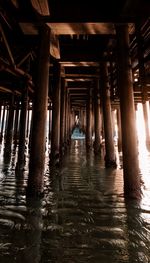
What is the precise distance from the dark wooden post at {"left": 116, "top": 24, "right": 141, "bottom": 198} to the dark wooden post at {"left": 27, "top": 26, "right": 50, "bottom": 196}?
1658 mm

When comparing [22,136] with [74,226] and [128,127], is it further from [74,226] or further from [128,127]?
[74,226]

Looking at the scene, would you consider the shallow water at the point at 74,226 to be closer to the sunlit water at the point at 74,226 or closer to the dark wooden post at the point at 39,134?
the sunlit water at the point at 74,226

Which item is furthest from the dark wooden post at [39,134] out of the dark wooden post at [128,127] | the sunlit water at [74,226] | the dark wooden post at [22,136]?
the dark wooden post at [22,136]

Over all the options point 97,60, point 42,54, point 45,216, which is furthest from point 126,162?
point 97,60

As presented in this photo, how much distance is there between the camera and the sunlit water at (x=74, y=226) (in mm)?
1866

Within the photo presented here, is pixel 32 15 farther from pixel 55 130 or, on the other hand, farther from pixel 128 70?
pixel 55 130

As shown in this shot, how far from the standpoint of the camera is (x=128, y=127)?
387cm

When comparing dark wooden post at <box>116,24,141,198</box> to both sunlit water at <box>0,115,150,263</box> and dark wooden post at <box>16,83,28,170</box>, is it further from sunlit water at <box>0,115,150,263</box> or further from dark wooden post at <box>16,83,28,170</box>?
dark wooden post at <box>16,83,28,170</box>

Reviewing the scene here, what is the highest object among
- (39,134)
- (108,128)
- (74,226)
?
(108,128)

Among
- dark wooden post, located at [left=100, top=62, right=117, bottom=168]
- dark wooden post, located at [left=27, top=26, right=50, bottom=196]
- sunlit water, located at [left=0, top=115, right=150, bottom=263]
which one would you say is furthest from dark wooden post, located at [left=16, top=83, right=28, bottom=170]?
dark wooden post, located at [left=100, top=62, right=117, bottom=168]

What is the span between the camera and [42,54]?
422cm

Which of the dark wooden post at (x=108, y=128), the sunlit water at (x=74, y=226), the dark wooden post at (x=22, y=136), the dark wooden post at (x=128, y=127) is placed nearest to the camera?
the sunlit water at (x=74, y=226)

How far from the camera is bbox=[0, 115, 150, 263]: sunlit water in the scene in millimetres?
1866

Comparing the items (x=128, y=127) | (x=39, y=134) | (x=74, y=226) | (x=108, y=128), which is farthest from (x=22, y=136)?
(x=74, y=226)
